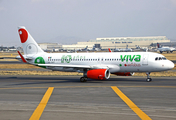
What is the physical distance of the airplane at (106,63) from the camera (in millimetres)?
32875

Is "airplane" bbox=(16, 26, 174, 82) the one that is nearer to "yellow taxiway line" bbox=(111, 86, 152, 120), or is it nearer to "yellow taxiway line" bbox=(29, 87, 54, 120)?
"yellow taxiway line" bbox=(111, 86, 152, 120)

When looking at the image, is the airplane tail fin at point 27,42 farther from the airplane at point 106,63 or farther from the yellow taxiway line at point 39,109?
the yellow taxiway line at point 39,109

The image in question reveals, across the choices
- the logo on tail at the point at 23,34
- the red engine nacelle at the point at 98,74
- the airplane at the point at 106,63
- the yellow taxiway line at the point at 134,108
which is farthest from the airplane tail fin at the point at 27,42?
the yellow taxiway line at the point at 134,108

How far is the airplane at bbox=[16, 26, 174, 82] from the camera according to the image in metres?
32.9

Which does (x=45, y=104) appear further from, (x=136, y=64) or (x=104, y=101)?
(x=136, y=64)

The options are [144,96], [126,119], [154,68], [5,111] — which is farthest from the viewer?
[154,68]

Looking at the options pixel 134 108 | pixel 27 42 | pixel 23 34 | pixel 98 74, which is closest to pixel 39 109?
pixel 134 108

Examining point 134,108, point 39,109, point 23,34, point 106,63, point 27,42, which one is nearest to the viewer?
point 39,109

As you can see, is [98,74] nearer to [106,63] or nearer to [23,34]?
[106,63]

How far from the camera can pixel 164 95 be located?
21.9 m

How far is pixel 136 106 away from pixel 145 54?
58.8 ft

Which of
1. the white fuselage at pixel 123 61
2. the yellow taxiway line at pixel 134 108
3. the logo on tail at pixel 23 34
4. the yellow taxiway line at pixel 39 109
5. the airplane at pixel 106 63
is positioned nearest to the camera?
the yellow taxiway line at pixel 134 108

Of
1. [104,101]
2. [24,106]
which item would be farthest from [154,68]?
[24,106]

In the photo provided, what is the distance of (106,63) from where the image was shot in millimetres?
35281
